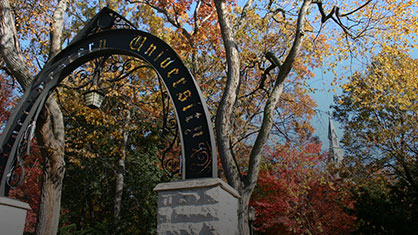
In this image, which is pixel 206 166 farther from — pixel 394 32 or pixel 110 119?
pixel 110 119

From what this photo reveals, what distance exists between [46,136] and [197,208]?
5031 millimetres

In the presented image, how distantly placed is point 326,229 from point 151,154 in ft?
28.6

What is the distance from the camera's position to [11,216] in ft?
16.9

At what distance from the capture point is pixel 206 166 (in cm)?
398

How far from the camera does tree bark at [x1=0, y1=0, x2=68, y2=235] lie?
7.01 meters

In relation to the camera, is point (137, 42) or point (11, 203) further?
point (137, 42)

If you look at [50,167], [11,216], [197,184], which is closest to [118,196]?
[50,167]

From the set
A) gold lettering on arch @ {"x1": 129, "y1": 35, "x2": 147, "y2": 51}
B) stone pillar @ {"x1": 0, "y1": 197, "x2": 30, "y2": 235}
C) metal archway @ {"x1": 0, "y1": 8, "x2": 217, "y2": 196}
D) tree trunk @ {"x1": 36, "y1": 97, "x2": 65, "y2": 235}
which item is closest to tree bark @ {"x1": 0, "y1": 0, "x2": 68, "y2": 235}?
tree trunk @ {"x1": 36, "y1": 97, "x2": 65, "y2": 235}

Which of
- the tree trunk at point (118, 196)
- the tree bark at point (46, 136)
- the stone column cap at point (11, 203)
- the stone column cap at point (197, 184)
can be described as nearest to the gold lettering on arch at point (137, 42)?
the stone column cap at point (197, 184)

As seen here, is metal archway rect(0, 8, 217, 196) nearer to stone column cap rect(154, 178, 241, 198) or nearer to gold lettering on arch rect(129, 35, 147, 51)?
gold lettering on arch rect(129, 35, 147, 51)

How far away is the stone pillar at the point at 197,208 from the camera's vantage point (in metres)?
3.60

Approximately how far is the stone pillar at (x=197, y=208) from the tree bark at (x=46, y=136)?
428 cm

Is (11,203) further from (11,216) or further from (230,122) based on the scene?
(230,122)

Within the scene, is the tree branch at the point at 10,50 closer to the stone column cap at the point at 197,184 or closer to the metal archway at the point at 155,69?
the metal archway at the point at 155,69
